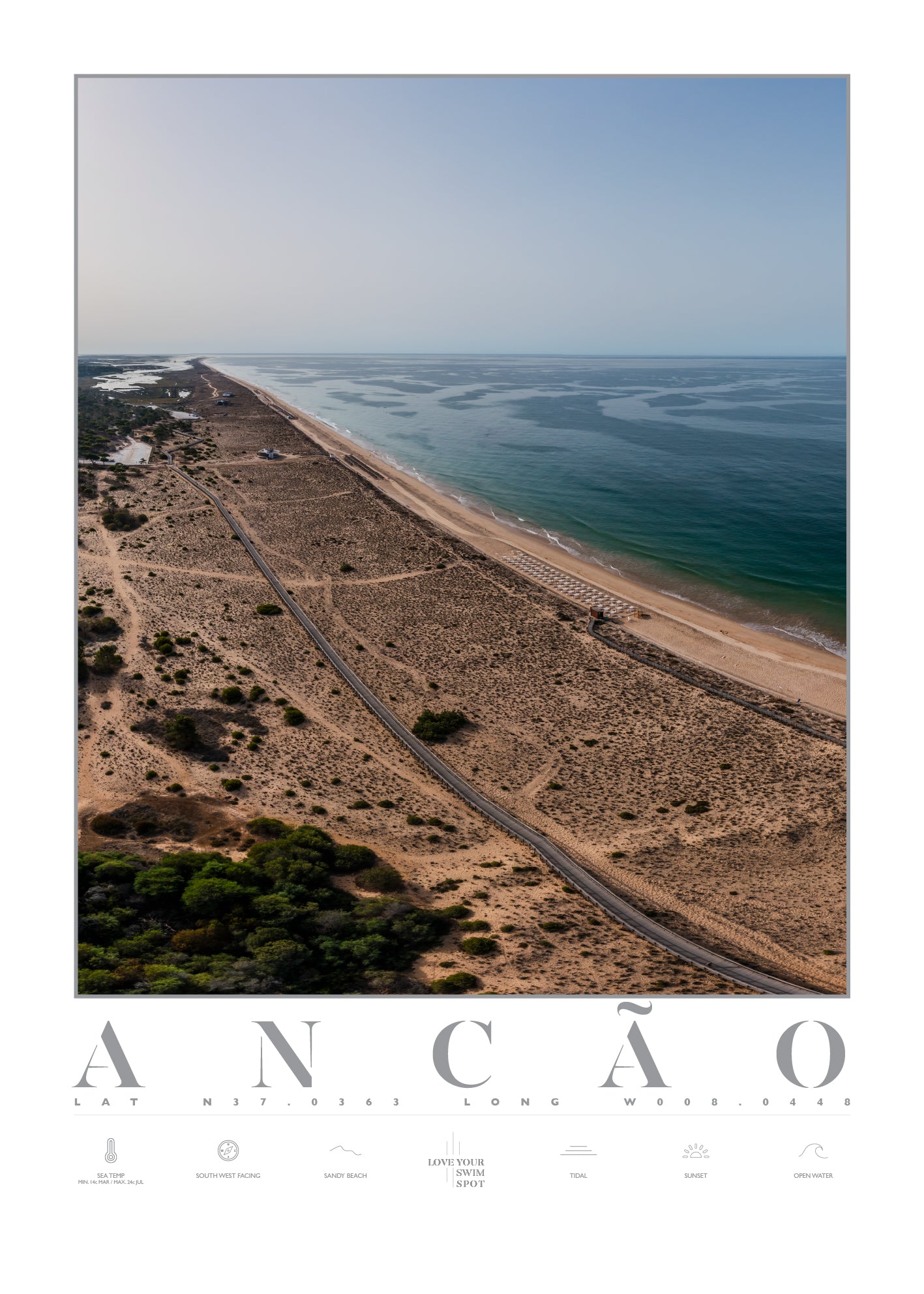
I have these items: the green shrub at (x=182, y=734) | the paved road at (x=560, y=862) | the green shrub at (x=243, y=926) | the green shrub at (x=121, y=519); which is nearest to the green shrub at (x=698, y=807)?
the paved road at (x=560, y=862)

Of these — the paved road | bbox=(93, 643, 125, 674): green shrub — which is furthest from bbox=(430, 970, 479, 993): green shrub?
A: bbox=(93, 643, 125, 674): green shrub

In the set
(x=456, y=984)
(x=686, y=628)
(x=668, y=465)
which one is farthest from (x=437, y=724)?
(x=668, y=465)

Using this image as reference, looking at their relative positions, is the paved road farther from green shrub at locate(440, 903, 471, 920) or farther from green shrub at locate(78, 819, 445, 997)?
green shrub at locate(78, 819, 445, 997)

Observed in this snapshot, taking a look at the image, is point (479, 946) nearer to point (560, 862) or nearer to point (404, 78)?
point (560, 862)

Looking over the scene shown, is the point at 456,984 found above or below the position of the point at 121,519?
below

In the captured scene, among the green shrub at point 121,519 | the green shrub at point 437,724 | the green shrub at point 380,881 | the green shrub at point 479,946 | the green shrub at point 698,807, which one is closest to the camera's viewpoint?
the green shrub at point 479,946

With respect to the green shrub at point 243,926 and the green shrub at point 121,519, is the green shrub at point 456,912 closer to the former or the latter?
the green shrub at point 243,926
